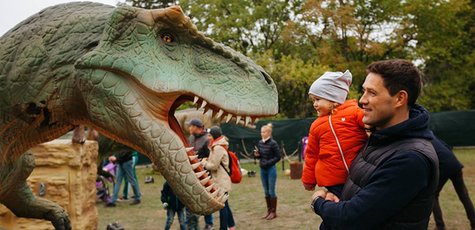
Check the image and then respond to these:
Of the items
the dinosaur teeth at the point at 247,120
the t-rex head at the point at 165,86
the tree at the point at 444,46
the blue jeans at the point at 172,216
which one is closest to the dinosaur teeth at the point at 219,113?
the t-rex head at the point at 165,86

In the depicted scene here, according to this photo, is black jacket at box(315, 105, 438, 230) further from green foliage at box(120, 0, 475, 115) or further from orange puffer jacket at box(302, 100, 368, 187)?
green foliage at box(120, 0, 475, 115)

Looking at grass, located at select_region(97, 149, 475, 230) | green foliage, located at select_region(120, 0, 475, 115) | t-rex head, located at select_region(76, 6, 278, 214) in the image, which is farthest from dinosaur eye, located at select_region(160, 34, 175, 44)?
green foliage, located at select_region(120, 0, 475, 115)

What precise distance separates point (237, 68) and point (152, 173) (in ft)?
45.3

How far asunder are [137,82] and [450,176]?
4.47 meters

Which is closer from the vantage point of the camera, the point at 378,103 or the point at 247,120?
the point at 378,103

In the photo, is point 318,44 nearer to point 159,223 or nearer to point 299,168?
point 299,168

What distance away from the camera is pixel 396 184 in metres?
1.75

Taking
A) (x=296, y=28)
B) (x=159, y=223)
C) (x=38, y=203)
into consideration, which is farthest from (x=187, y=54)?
(x=296, y=28)

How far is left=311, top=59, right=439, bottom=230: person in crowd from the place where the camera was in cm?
176

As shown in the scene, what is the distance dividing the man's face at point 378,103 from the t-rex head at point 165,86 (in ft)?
1.38

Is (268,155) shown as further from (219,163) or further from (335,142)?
(335,142)

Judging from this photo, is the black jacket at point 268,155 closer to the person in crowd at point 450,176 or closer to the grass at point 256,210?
the grass at point 256,210

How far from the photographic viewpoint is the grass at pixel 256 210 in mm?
7688

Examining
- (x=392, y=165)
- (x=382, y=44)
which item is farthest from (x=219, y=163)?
(x=382, y=44)
